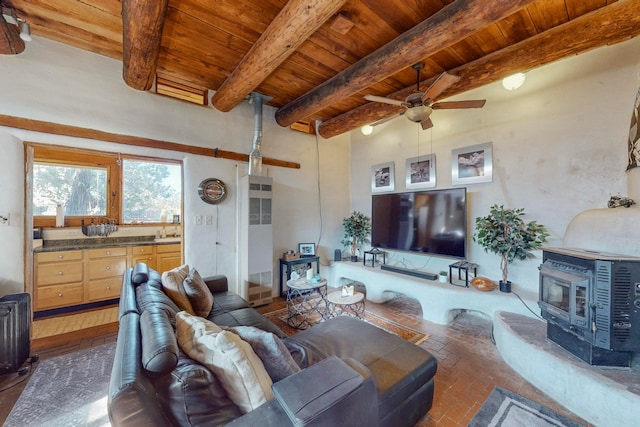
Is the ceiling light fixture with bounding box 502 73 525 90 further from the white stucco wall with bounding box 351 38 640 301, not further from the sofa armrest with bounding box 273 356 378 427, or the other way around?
the sofa armrest with bounding box 273 356 378 427

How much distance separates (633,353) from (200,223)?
4.33m

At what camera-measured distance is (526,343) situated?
2107mm

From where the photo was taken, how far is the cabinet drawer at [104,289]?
141 inches

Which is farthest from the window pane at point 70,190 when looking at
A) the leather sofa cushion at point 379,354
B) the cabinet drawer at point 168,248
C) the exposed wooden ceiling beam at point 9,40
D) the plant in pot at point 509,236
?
the plant in pot at point 509,236

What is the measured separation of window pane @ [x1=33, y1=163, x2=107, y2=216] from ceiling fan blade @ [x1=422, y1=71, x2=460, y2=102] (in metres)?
5.03

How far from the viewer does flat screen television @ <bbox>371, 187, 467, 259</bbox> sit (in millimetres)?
3303

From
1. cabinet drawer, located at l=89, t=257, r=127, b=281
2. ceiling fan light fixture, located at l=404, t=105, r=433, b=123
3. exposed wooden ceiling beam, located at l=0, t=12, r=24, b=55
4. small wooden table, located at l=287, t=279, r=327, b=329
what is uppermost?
exposed wooden ceiling beam, located at l=0, t=12, r=24, b=55

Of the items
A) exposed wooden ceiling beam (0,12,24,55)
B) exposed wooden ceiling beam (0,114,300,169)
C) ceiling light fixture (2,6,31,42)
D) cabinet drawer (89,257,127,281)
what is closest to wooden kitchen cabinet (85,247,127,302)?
cabinet drawer (89,257,127,281)

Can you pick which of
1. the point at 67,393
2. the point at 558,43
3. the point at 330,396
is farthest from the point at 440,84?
the point at 67,393

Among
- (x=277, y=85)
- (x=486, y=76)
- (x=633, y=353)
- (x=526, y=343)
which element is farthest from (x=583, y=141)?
(x=277, y=85)

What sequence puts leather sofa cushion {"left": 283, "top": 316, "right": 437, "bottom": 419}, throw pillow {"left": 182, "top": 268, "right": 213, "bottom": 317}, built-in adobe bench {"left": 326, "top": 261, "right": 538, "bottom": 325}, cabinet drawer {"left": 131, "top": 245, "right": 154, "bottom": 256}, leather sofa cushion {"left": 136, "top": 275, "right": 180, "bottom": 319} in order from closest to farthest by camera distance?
leather sofa cushion {"left": 283, "top": 316, "right": 437, "bottom": 419} → leather sofa cushion {"left": 136, "top": 275, "right": 180, "bottom": 319} → throw pillow {"left": 182, "top": 268, "right": 213, "bottom": 317} → built-in adobe bench {"left": 326, "top": 261, "right": 538, "bottom": 325} → cabinet drawer {"left": 131, "top": 245, "right": 154, "bottom": 256}

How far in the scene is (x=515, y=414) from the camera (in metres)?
1.73

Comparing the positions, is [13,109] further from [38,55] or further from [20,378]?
[20,378]

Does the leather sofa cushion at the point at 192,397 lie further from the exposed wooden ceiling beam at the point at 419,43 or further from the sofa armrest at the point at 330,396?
the exposed wooden ceiling beam at the point at 419,43
